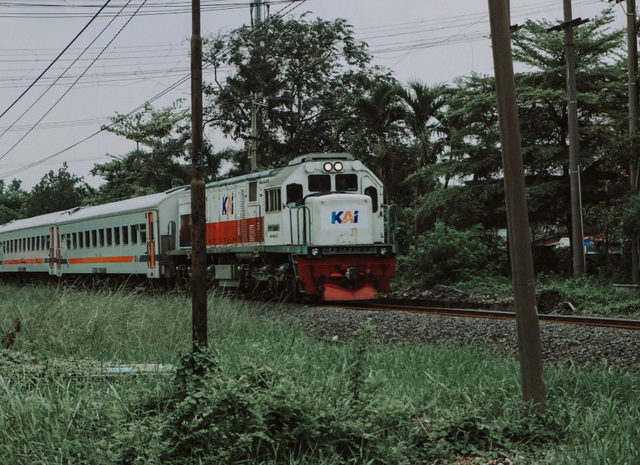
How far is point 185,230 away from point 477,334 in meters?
11.8

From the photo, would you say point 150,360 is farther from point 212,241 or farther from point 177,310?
point 212,241

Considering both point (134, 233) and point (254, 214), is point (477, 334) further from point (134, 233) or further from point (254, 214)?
point (134, 233)

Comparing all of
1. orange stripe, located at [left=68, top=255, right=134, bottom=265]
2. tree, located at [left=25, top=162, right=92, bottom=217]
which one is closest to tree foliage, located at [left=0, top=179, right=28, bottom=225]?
tree, located at [left=25, top=162, right=92, bottom=217]

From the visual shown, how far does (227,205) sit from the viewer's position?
18438 millimetres

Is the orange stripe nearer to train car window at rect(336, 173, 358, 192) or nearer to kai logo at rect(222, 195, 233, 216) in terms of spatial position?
kai logo at rect(222, 195, 233, 216)

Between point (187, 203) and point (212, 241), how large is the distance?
1.44m


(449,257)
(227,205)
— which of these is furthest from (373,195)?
(449,257)

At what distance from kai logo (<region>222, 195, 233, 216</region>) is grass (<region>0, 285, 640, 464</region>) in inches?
432

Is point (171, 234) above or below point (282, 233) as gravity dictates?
above

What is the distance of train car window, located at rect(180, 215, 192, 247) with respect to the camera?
1980cm

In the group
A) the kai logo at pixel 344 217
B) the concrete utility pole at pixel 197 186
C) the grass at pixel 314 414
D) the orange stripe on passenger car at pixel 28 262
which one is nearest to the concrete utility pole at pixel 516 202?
the grass at pixel 314 414

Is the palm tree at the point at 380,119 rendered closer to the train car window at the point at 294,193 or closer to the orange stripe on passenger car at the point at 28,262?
the train car window at the point at 294,193

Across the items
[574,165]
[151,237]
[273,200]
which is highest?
[574,165]

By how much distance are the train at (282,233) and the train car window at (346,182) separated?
0.02m
